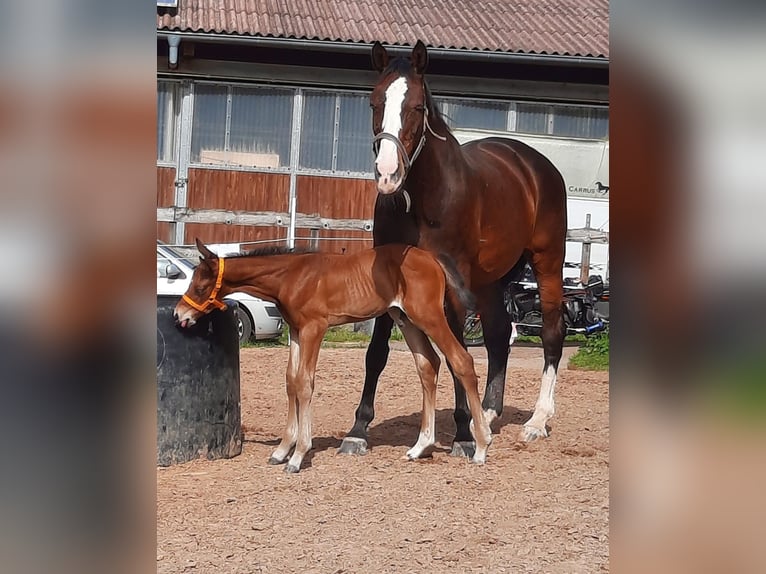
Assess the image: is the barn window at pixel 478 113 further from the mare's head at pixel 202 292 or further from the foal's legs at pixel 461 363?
the mare's head at pixel 202 292

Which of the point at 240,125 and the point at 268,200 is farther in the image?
the point at 268,200

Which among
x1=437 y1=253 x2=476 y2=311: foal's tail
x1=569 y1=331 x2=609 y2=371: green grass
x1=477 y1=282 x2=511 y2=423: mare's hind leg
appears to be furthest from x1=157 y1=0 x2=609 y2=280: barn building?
x1=437 y1=253 x2=476 y2=311: foal's tail

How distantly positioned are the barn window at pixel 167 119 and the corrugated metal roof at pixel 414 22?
39.8 inches

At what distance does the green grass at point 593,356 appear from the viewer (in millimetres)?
10453

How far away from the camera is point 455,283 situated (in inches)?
214

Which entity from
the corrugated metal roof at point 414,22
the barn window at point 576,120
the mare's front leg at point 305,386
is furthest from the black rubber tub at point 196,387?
the barn window at point 576,120

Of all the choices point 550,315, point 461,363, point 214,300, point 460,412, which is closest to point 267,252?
point 214,300

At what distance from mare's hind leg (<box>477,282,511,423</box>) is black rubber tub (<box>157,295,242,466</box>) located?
2.26 m

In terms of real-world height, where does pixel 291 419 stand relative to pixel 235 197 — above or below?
below

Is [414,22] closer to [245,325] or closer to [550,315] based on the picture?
[245,325]

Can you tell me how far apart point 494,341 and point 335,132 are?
Result: 847 centimetres
